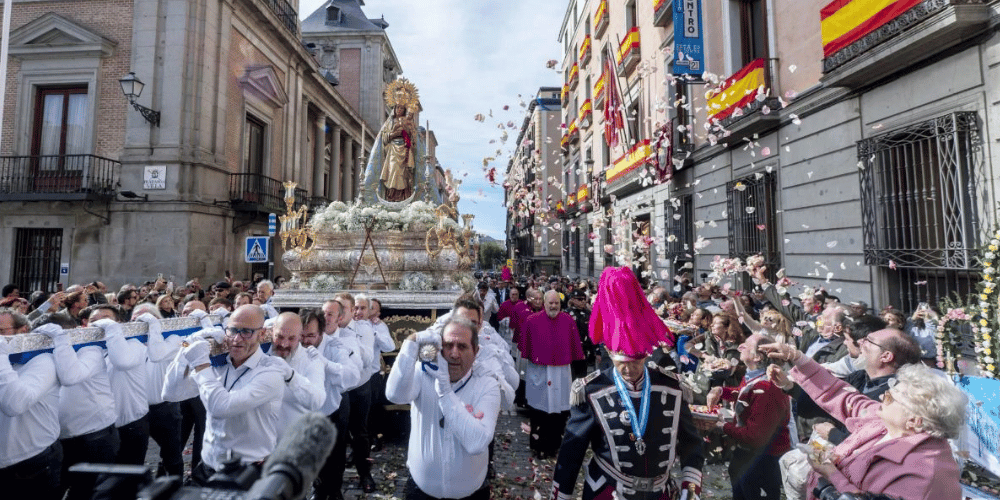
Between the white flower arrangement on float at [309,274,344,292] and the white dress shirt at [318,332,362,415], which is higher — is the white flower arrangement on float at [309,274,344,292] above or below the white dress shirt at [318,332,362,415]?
above

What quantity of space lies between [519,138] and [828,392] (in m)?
53.8

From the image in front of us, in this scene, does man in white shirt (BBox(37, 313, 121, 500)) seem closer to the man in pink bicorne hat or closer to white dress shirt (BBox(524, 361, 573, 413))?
the man in pink bicorne hat

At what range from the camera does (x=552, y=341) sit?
707cm

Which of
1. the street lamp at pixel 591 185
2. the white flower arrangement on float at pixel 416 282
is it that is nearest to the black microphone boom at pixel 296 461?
the white flower arrangement on float at pixel 416 282

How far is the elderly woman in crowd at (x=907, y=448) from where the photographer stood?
222 cm

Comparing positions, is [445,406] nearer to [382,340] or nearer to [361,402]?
[361,402]

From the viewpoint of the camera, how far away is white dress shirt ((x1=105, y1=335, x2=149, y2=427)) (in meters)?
4.09

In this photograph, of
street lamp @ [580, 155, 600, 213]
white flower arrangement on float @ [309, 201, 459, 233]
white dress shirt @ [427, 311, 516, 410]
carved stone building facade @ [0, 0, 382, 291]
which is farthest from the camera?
street lamp @ [580, 155, 600, 213]

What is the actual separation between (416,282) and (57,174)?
43.3 feet

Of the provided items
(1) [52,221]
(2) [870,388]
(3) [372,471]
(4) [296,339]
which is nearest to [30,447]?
(4) [296,339]

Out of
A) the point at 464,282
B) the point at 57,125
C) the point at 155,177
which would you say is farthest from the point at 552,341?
the point at 57,125

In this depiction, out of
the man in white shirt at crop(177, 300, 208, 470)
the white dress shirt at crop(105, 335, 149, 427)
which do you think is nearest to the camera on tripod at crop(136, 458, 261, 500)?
the white dress shirt at crop(105, 335, 149, 427)

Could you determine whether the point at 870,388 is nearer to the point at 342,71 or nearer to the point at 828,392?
the point at 828,392

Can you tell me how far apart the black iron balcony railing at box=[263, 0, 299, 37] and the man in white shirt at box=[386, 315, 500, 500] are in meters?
20.6
